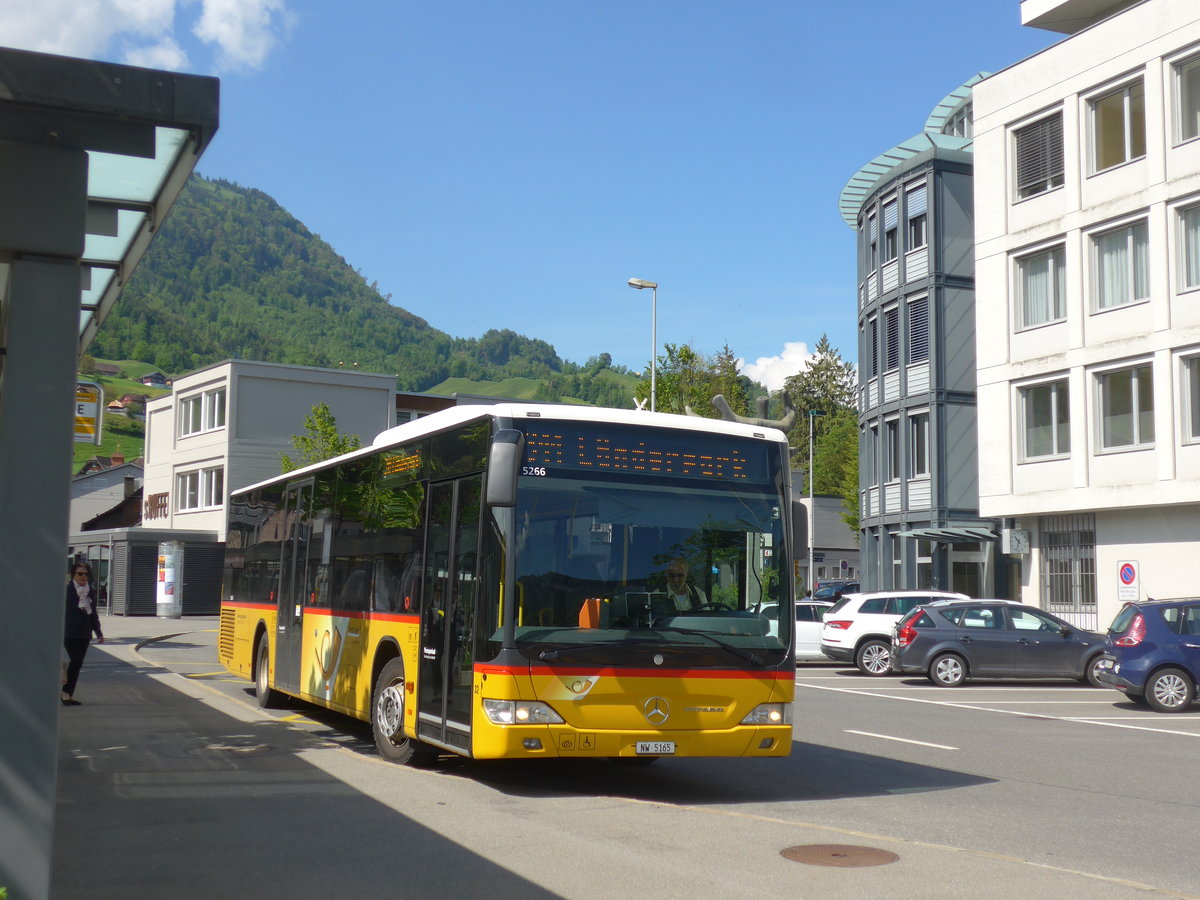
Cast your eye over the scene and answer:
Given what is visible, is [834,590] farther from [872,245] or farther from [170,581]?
[170,581]

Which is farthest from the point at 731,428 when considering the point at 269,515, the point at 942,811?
the point at 269,515

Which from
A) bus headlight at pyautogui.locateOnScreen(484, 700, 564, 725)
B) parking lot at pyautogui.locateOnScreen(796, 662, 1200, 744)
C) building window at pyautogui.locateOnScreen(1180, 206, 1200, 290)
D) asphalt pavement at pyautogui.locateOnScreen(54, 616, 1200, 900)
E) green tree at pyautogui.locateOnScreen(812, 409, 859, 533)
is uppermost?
→ green tree at pyautogui.locateOnScreen(812, 409, 859, 533)

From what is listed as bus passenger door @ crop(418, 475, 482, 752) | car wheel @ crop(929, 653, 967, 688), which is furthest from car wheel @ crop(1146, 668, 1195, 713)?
bus passenger door @ crop(418, 475, 482, 752)

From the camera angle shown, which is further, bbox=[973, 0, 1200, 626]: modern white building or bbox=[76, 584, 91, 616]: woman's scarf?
bbox=[973, 0, 1200, 626]: modern white building

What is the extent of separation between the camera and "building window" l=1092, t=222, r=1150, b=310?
29.4 metres

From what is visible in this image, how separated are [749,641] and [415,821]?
2927 millimetres

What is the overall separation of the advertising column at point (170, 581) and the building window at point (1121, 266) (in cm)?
3833

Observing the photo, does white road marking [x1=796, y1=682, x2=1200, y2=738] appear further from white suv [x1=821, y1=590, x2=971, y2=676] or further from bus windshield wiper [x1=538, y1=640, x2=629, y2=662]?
bus windshield wiper [x1=538, y1=640, x2=629, y2=662]

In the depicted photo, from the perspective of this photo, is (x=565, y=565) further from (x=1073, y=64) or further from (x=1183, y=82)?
(x=1073, y=64)

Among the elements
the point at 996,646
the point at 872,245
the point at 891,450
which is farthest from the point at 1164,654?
the point at 872,245

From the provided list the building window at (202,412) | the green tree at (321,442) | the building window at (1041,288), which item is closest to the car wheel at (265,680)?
the building window at (1041,288)

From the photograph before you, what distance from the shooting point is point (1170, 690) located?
19.2 meters

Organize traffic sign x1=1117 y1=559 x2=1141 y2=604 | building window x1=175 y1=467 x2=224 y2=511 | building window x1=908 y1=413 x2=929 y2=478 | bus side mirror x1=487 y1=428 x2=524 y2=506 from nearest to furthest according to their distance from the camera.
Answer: bus side mirror x1=487 y1=428 x2=524 y2=506, traffic sign x1=1117 y1=559 x2=1141 y2=604, building window x1=908 y1=413 x2=929 y2=478, building window x1=175 y1=467 x2=224 y2=511

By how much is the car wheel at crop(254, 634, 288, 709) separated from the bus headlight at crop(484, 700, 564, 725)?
7.89 metres
